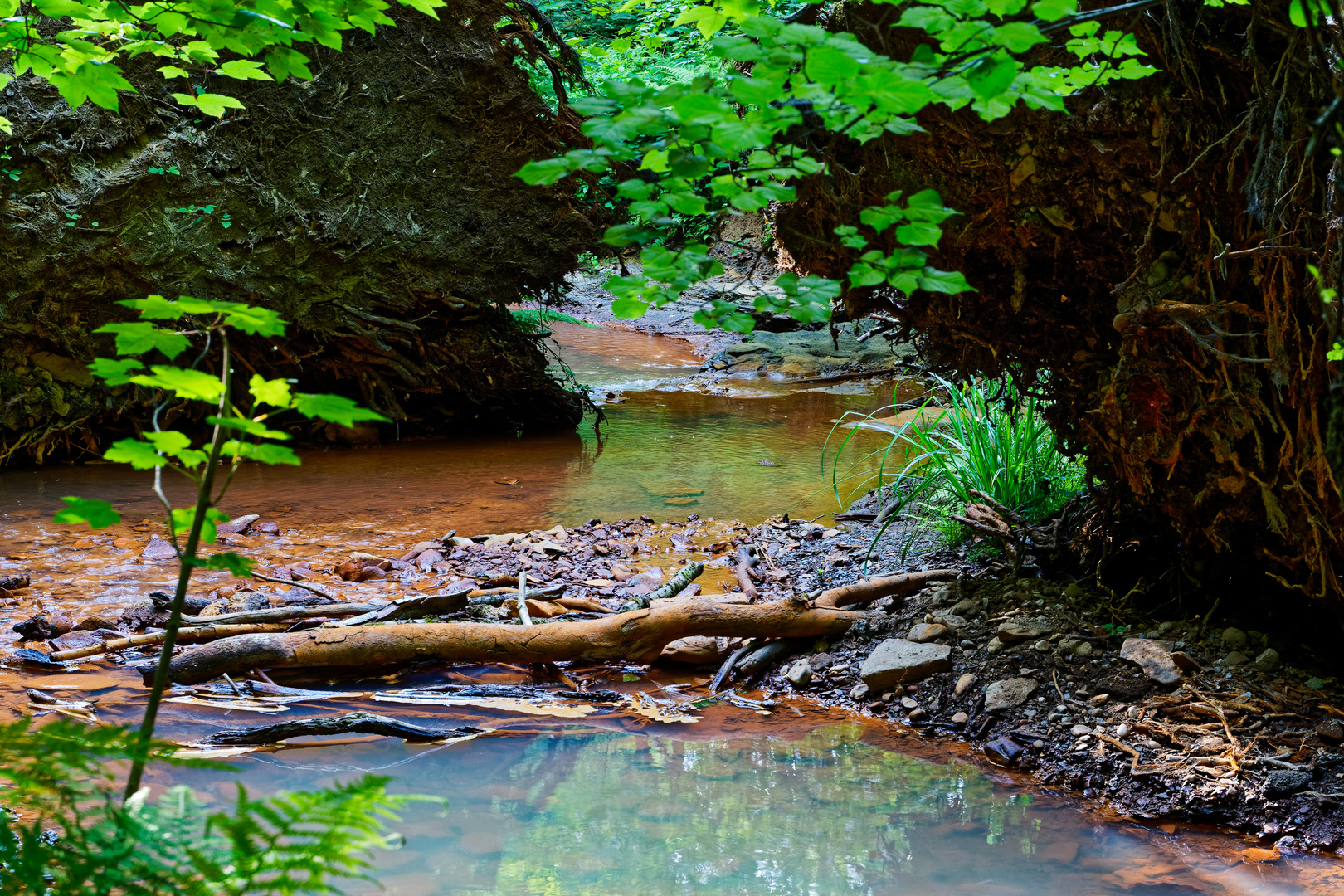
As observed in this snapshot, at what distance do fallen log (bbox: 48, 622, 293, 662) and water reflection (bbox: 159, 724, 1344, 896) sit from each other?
1128 mm

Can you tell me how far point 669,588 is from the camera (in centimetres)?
457

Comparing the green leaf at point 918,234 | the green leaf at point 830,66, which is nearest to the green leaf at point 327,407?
the green leaf at point 830,66

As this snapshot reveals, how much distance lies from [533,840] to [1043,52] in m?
2.81

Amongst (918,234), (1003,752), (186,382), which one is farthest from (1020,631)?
(186,382)

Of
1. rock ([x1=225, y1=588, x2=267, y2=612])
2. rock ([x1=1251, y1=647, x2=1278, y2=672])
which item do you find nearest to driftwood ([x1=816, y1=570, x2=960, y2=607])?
rock ([x1=1251, y1=647, x2=1278, y2=672])

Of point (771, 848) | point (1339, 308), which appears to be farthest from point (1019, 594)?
point (1339, 308)

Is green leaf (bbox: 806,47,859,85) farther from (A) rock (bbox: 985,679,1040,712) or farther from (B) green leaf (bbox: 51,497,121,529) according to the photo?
(A) rock (bbox: 985,679,1040,712)

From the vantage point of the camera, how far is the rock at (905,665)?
11.7ft

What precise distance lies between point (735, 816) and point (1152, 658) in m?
1.61

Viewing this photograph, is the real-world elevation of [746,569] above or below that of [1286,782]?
above

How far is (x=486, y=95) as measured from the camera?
8.06 m

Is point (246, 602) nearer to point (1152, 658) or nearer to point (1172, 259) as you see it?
point (1152, 658)

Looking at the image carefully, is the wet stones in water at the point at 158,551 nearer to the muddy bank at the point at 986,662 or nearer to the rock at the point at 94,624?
the muddy bank at the point at 986,662

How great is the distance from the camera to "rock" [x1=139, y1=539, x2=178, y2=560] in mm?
5160
